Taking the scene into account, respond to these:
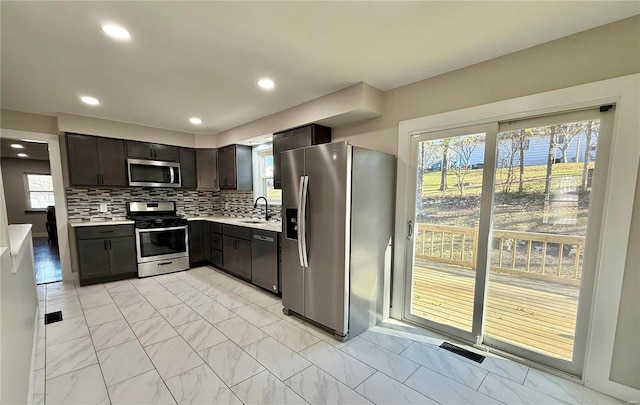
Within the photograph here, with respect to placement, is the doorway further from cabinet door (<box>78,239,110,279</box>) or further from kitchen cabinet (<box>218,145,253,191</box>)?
cabinet door (<box>78,239,110,279</box>)

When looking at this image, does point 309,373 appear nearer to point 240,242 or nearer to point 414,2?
point 240,242

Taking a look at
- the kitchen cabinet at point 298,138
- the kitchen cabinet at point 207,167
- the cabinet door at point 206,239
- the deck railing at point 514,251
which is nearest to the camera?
the deck railing at point 514,251

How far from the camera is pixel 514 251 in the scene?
2150mm

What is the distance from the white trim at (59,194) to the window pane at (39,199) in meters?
6.02

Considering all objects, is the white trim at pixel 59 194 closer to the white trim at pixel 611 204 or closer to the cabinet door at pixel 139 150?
the cabinet door at pixel 139 150

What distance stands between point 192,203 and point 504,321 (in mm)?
5058

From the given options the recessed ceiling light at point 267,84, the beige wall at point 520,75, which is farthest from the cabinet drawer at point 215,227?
the beige wall at point 520,75

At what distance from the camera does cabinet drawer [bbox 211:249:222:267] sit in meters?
4.30

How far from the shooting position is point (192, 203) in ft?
16.6

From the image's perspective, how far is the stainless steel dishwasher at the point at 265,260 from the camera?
3230 mm

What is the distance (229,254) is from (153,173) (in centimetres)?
190

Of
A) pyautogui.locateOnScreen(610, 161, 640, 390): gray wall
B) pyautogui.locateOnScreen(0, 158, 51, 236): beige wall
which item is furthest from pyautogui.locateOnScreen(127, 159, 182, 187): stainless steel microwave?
pyautogui.locateOnScreen(0, 158, 51, 236): beige wall

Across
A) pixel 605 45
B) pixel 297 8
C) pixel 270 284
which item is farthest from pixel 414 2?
pixel 270 284

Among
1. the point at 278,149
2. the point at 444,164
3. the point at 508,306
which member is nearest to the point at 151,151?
the point at 278,149
